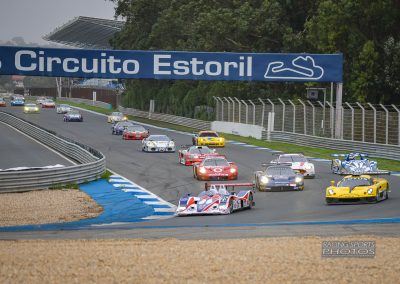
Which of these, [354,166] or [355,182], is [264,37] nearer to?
[354,166]

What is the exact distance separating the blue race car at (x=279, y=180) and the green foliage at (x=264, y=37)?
2827cm

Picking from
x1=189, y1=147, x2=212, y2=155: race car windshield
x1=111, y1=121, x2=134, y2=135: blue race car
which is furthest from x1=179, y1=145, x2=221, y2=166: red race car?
x1=111, y1=121, x2=134, y2=135: blue race car

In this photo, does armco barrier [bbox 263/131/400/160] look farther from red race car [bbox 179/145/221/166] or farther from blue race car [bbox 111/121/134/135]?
blue race car [bbox 111/121/134/135]

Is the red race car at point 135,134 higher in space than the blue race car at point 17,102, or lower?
higher

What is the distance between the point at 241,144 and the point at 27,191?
91.0 feet

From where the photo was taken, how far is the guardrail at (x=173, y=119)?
77669mm

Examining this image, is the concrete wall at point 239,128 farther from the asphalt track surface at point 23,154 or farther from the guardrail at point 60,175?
the guardrail at point 60,175

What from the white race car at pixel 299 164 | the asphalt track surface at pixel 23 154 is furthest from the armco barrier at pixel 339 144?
the asphalt track surface at pixel 23 154

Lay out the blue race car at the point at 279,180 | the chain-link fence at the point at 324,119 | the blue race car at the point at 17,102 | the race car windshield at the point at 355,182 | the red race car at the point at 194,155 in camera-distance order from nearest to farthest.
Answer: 1. the race car windshield at the point at 355,182
2. the blue race car at the point at 279,180
3. the red race car at the point at 194,155
4. the chain-link fence at the point at 324,119
5. the blue race car at the point at 17,102

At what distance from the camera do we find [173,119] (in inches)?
3467

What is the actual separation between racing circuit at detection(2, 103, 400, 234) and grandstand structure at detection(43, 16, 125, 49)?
59.5m

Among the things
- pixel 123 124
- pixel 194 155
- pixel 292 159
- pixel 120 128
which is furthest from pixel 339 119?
A: pixel 123 124
